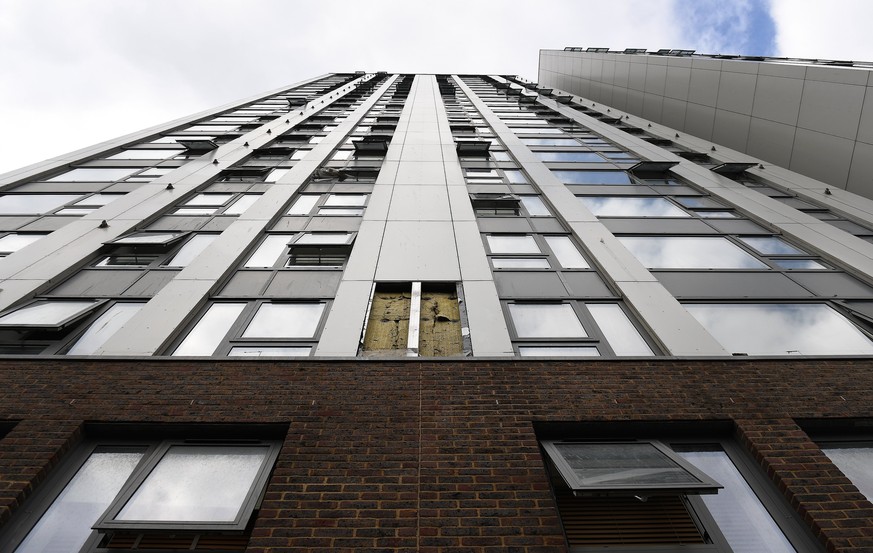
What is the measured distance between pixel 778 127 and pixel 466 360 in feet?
55.2

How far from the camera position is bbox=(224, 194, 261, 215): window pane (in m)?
12.2

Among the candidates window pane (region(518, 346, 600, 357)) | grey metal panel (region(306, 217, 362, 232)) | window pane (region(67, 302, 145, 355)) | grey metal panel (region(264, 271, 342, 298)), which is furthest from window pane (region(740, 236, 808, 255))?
window pane (region(67, 302, 145, 355))

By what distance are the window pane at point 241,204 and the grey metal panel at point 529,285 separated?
8.08m

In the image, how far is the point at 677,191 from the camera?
13.6m

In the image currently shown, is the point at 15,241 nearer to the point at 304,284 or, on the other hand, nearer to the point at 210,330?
the point at 210,330

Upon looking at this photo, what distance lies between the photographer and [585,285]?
28.9 feet

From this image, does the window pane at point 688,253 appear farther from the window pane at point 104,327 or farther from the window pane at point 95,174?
the window pane at point 95,174

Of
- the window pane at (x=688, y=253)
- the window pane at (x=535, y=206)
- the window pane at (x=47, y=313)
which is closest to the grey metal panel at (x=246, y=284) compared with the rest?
the window pane at (x=47, y=313)

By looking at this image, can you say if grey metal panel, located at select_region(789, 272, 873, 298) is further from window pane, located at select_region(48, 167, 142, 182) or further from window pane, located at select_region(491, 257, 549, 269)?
window pane, located at select_region(48, 167, 142, 182)

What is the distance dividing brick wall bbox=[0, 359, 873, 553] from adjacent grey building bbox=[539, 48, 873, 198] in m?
10.5

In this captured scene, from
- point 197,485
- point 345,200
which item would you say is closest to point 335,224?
point 345,200

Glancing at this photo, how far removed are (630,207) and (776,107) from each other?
847cm

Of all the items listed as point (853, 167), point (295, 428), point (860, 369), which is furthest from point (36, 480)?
point (853, 167)

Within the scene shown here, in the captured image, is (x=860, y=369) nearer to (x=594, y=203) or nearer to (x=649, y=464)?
(x=649, y=464)
